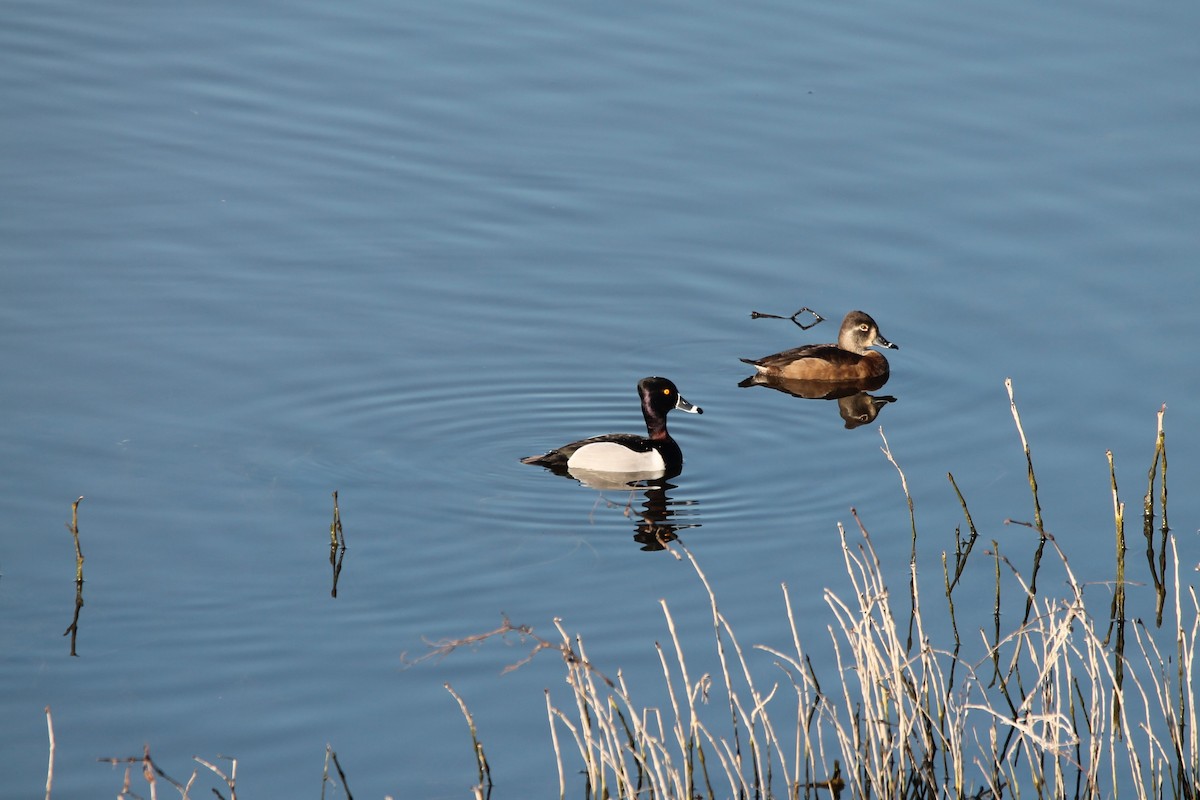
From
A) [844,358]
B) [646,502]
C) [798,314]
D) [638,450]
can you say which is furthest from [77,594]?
[798,314]

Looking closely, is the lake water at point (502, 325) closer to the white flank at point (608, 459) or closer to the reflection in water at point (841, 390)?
the reflection in water at point (841, 390)

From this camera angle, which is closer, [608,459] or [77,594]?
[77,594]

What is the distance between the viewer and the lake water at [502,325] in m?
9.20

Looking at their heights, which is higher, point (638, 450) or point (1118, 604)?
point (638, 450)

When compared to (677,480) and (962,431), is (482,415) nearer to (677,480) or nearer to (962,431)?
(677,480)

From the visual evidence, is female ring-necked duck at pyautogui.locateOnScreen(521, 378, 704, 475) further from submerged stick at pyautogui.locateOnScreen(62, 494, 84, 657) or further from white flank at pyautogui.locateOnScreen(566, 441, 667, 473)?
submerged stick at pyautogui.locateOnScreen(62, 494, 84, 657)

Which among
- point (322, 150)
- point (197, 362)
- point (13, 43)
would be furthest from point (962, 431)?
point (13, 43)

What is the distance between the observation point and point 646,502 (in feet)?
39.6

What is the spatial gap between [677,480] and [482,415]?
61.1 inches

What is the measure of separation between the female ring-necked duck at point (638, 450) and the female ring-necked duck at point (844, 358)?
4.80 ft

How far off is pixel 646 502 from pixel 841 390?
2.89 m

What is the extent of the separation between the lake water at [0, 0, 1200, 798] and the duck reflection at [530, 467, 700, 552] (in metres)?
0.08

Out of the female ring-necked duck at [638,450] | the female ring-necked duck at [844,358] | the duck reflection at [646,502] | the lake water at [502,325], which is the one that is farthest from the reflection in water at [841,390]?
the duck reflection at [646,502]

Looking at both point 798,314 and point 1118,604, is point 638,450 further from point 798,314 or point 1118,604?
point 1118,604
